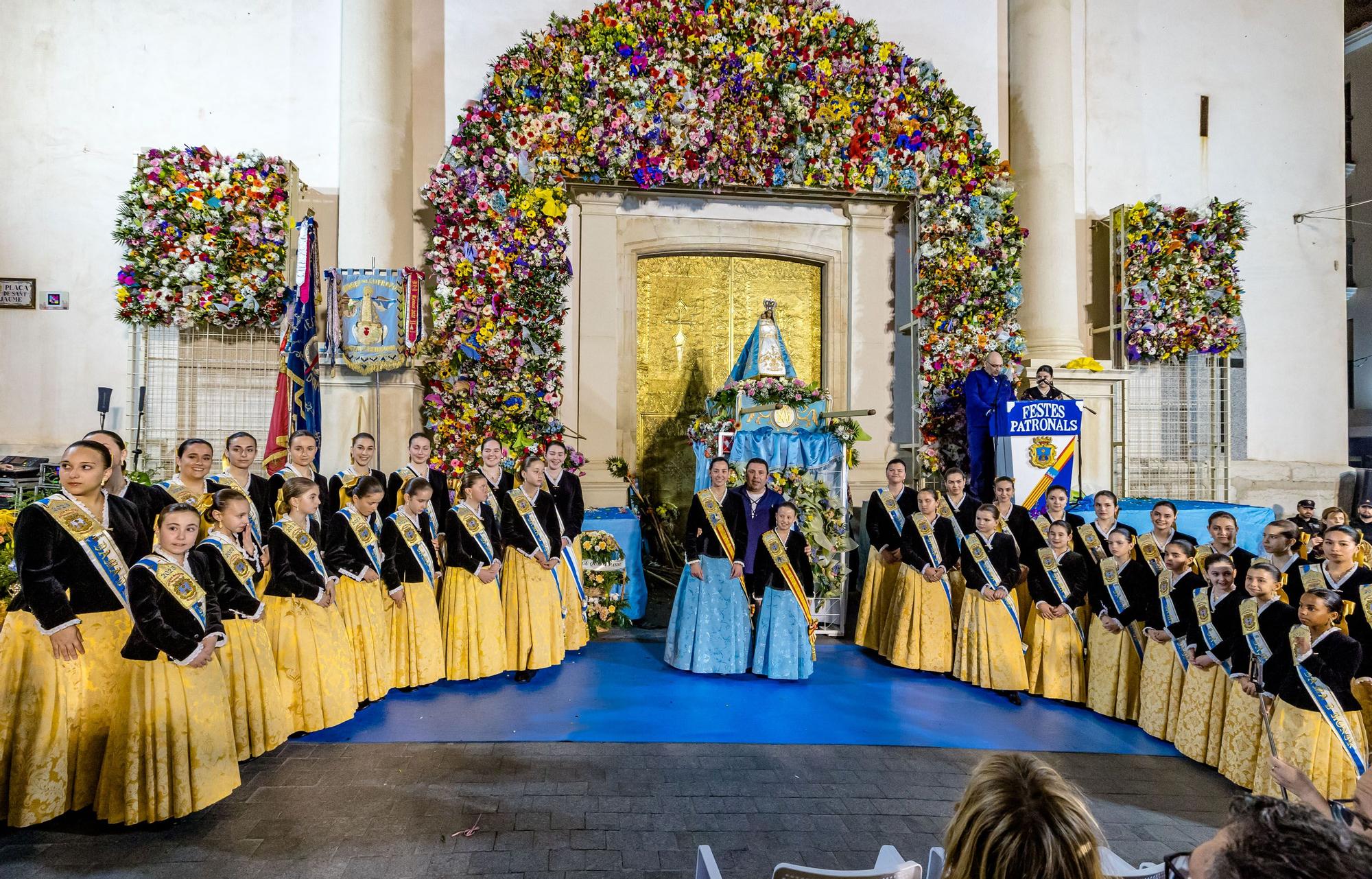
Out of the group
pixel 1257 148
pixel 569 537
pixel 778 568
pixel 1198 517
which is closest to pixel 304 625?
pixel 569 537

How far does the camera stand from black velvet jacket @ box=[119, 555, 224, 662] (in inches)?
135

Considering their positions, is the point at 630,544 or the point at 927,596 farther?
the point at 630,544

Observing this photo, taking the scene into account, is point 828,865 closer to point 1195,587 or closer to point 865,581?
point 1195,587

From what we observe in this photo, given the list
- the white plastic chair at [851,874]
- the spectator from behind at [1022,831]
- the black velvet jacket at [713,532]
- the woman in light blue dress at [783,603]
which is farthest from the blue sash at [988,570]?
the spectator from behind at [1022,831]

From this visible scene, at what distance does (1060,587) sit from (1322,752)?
188cm

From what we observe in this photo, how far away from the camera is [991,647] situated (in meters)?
5.79

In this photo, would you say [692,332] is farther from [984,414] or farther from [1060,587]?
Result: [1060,587]

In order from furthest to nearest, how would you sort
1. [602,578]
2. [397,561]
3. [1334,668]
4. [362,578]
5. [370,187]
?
[370,187]
[602,578]
[397,561]
[362,578]
[1334,668]

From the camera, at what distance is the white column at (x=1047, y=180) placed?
911 cm

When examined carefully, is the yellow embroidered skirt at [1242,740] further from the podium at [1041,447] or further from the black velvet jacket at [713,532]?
the podium at [1041,447]

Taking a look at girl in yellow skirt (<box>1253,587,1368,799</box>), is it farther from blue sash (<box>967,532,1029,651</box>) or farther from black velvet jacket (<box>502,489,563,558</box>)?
black velvet jacket (<box>502,489,563,558</box>)

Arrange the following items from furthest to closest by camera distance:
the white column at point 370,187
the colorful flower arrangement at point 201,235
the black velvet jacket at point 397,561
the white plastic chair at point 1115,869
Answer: the white column at point 370,187 < the colorful flower arrangement at point 201,235 < the black velvet jacket at point 397,561 < the white plastic chair at point 1115,869

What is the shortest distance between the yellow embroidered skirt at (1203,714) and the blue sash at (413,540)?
4657 mm

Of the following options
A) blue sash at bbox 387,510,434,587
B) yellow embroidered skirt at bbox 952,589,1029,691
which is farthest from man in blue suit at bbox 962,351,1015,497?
blue sash at bbox 387,510,434,587
